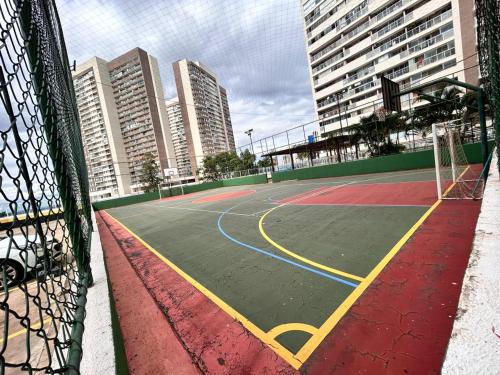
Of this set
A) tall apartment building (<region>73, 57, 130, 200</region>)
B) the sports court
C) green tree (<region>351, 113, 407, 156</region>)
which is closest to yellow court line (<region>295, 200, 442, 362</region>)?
the sports court

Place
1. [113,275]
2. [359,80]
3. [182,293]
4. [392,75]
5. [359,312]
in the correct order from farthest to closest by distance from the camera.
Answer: [359,80] < [392,75] < [113,275] < [182,293] < [359,312]

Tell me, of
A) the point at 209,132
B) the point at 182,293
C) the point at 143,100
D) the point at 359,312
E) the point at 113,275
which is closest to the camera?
the point at 359,312

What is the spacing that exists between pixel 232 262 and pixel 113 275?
2.53 m

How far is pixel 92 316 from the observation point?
2.09 m

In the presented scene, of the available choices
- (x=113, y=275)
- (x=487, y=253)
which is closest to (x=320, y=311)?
(x=487, y=253)

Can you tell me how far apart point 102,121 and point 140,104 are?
13947 mm

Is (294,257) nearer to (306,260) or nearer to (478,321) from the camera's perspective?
(306,260)

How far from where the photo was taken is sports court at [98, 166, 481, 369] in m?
3.22

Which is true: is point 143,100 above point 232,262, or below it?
above

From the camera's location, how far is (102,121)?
79.1m

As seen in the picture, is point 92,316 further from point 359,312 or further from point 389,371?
point 359,312

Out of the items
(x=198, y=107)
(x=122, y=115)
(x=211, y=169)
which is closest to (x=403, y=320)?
(x=211, y=169)

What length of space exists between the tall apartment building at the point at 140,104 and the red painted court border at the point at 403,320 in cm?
8783

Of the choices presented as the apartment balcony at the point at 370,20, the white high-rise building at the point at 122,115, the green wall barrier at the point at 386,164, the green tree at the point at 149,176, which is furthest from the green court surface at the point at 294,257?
the white high-rise building at the point at 122,115
